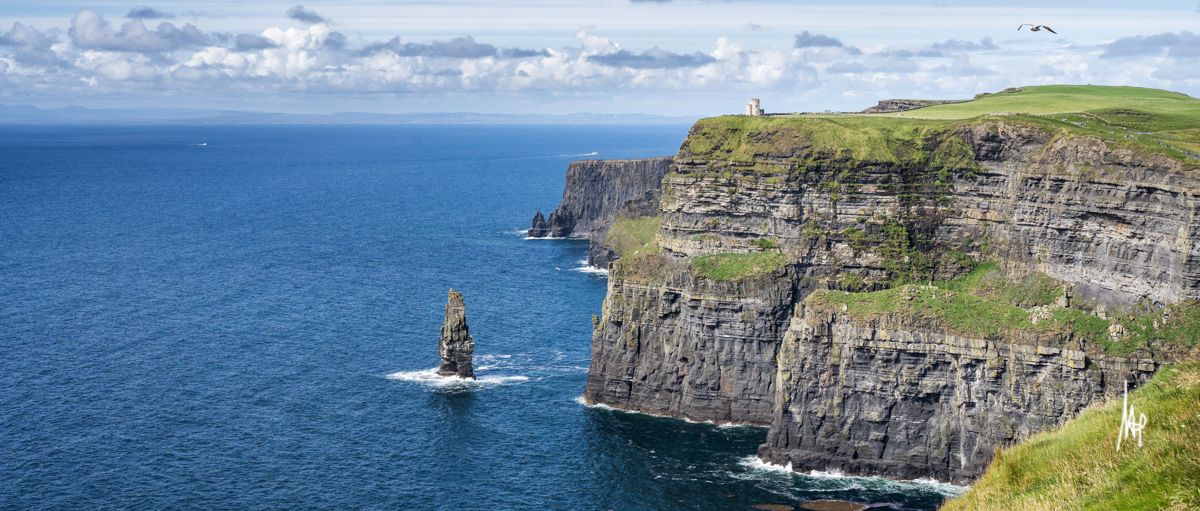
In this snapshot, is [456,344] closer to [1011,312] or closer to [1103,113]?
[1011,312]

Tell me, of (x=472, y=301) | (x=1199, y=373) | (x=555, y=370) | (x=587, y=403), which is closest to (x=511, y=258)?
(x=472, y=301)

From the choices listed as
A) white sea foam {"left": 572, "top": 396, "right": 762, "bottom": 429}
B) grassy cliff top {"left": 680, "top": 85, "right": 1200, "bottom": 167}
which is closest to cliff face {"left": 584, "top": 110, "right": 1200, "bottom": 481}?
grassy cliff top {"left": 680, "top": 85, "right": 1200, "bottom": 167}

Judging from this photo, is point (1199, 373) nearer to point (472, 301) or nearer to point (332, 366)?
point (332, 366)

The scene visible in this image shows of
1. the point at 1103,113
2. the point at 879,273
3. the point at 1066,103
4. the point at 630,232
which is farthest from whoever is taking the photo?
the point at 630,232

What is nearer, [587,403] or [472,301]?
[587,403]

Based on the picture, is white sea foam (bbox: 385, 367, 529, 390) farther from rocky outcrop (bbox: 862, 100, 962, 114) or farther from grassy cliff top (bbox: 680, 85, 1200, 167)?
rocky outcrop (bbox: 862, 100, 962, 114)

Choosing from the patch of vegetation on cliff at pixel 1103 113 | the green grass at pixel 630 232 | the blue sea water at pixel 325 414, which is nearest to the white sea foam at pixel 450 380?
the blue sea water at pixel 325 414

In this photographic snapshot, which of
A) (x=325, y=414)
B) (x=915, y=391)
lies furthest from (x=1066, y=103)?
(x=325, y=414)
